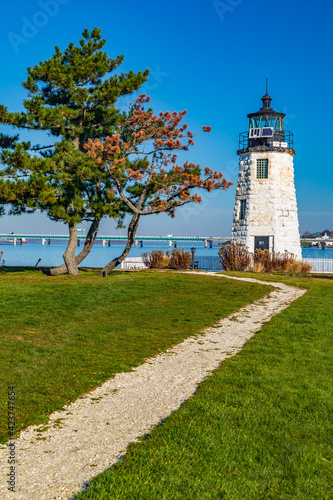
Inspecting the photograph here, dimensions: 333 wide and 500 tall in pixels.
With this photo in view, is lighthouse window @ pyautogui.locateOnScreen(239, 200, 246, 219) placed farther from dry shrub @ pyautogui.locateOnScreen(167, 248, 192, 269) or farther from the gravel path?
the gravel path

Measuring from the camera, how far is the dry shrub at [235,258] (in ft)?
88.5

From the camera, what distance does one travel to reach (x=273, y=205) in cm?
2855

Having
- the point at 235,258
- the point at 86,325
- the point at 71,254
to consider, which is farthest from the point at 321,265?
the point at 86,325

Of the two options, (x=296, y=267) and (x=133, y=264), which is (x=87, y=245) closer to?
(x=133, y=264)

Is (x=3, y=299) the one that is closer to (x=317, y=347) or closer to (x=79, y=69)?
(x=317, y=347)

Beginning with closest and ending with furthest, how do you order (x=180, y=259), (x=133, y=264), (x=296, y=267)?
→ (x=296, y=267) → (x=180, y=259) → (x=133, y=264)

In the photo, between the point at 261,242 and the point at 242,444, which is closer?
the point at 242,444

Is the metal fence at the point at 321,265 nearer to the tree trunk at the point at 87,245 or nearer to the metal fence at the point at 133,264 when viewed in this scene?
the metal fence at the point at 133,264

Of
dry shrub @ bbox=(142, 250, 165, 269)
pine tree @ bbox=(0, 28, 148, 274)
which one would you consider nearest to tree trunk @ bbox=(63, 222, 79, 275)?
pine tree @ bbox=(0, 28, 148, 274)

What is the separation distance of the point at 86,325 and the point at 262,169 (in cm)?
2174

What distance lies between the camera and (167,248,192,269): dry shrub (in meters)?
27.2

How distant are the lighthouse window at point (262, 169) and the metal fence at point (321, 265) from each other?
6.11 metres

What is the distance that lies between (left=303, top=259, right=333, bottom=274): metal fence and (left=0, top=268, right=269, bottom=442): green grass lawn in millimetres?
11722

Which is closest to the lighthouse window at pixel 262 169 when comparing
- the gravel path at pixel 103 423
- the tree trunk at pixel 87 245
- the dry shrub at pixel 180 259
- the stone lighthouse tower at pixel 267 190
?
the stone lighthouse tower at pixel 267 190
